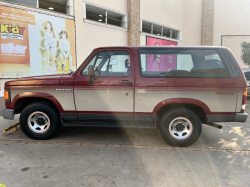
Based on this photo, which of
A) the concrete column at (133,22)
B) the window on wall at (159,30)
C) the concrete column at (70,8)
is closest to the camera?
the concrete column at (70,8)

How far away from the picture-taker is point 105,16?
479 inches

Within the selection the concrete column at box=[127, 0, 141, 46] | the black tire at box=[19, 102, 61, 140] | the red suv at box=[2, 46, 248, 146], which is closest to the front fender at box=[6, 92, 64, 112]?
the red suv at box=[2, 46, 248, 146]

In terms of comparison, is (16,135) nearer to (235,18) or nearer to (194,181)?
(194,181)

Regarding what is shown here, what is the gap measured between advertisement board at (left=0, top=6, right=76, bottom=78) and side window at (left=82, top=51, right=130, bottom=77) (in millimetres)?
6756

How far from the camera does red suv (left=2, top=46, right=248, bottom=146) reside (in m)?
3.71

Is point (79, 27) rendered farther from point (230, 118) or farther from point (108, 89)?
point (230, 118)

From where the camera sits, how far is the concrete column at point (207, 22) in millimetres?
18062

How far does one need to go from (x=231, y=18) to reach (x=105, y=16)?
13.3 meters

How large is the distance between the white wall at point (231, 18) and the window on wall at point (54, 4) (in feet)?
46.4

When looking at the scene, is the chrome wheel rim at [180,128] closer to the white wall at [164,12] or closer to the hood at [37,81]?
the hood at [37,81]

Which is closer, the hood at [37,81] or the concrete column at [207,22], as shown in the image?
the hood at [37,81]

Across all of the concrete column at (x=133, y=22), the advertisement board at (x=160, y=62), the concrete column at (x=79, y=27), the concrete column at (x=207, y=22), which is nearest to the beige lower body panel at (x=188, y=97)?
the advertisement board at (x=160, y=62)

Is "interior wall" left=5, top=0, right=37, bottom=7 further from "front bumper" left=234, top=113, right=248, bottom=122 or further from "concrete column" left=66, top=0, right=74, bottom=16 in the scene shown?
"front bumper" left=234, top=113, right=248, bottom=122

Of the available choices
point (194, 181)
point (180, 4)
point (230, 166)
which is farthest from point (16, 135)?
point (180, 4)
